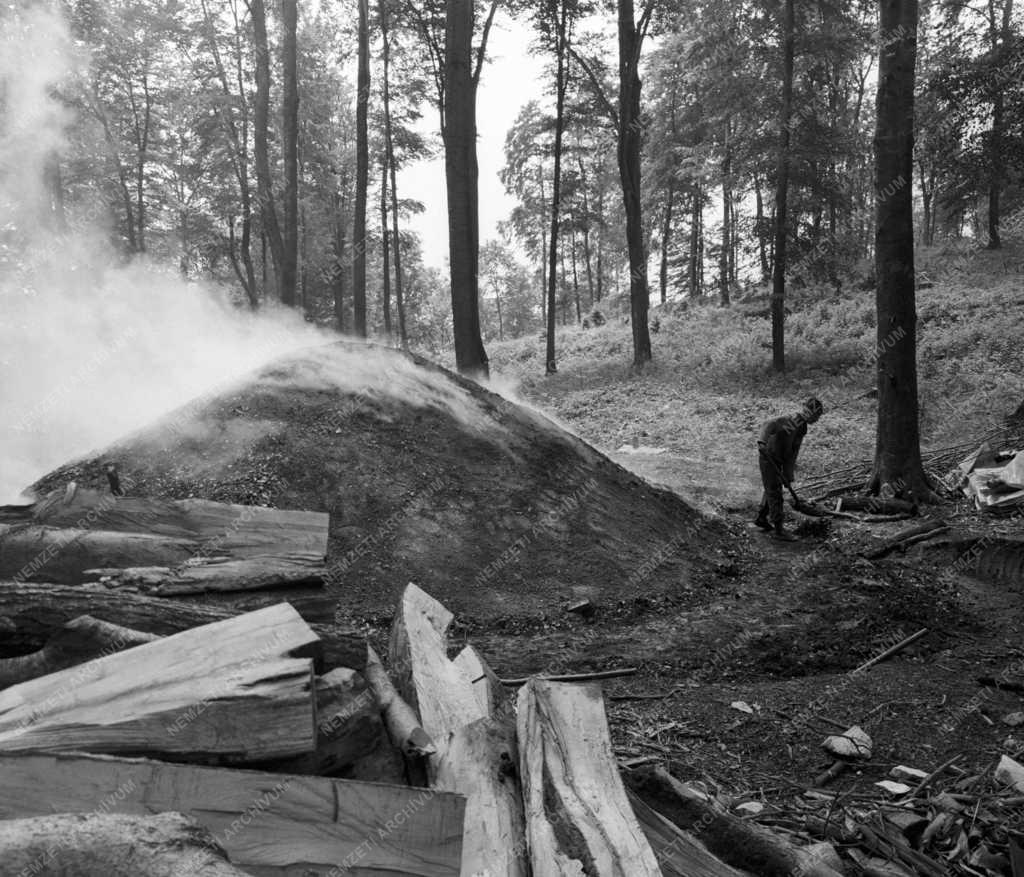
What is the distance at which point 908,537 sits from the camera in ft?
25.6

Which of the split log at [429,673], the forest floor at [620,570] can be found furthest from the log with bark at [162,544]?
the split log at [429,673]

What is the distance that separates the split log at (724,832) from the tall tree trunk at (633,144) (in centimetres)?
1806

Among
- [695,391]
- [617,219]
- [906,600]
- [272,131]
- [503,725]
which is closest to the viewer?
[503,725]

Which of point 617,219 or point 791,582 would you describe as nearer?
point 791,582

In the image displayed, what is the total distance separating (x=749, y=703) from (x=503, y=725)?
2523 millimetres

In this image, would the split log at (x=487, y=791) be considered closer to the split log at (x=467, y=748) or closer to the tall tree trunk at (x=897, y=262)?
the split log at (x=467, y=748)

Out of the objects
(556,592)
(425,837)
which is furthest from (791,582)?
(425,837)

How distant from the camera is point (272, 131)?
25.1 metres

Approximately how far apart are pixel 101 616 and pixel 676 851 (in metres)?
2.62

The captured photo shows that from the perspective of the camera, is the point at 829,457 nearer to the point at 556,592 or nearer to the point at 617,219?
the point at 556,592

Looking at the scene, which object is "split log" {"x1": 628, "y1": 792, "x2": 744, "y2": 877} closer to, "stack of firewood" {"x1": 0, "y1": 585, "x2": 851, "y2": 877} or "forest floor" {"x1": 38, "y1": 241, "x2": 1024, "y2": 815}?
"stack of firewood" {"x1": 0, "y1": 585, "x2": 851, "y2": 877}

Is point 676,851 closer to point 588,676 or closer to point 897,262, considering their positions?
point 588,676

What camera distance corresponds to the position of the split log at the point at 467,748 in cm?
221

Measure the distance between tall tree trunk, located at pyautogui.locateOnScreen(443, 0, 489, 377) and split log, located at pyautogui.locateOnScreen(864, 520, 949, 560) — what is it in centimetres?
683
